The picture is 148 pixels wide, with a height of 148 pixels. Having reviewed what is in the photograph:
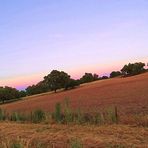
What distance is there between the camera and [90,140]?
46.4 feet

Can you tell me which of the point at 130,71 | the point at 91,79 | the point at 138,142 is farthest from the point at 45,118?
the point at 91,79

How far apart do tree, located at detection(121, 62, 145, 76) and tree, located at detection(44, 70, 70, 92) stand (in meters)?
18.8

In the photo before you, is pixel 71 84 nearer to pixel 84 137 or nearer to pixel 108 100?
pixel 108 100

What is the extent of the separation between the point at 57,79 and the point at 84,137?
75.1m

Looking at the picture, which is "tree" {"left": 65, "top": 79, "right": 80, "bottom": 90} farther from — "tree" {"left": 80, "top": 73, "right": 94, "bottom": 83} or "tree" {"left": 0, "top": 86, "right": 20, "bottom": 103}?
"tree" {"left": 80, "top": 73, "right": 94, "bottom": 83}

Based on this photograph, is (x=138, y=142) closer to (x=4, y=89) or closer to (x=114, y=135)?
(x=114, y=135)

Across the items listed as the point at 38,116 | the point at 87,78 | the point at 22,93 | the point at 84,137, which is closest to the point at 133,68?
the point at 87,78

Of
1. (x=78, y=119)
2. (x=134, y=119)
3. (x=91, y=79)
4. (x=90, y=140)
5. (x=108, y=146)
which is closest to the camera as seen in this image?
(x=108, y=146)

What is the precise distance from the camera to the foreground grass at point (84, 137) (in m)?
12.9

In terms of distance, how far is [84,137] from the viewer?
14844mm

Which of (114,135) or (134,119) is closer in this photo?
(114,135)

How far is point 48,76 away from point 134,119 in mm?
73687

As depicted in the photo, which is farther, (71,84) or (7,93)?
(7,93)

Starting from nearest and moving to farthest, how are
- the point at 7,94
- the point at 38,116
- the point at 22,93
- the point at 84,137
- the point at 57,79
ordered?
the point at 84,137, the point at 38,116, the point at 57,79, the point at 7,94, the point at 22,93
